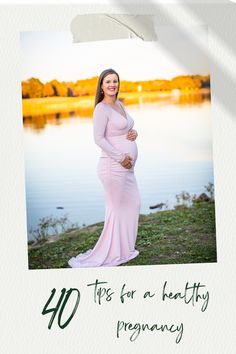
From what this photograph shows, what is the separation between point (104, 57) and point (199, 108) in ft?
2.82

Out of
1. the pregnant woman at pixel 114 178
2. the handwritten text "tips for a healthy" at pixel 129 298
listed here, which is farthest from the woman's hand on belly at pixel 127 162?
the handwritten text "tips for a healthy" at pixel 129 298

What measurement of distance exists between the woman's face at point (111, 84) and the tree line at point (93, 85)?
5cm

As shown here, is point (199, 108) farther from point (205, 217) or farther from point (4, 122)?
point (4, 122)

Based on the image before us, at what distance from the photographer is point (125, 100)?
5.93 meters

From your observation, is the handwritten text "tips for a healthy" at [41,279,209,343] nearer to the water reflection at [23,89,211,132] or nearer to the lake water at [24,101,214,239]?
the lake water at [24,101,214,239]

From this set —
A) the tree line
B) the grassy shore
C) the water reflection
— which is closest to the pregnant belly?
the water reflection

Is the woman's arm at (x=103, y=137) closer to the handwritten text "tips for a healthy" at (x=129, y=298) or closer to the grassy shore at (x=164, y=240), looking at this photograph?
the grassy shore at (x=164, y=240)

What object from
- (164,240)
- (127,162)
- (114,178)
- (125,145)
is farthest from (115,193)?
(164,240)

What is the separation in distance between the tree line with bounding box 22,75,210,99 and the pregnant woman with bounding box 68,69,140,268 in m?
0.09

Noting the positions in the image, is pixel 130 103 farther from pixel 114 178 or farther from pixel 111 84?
pixel 114 178

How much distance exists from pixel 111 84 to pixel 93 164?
0.66 meters

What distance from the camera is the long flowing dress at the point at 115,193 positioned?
5.93m

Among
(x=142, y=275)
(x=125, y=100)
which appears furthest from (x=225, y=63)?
(x=142, y=275)

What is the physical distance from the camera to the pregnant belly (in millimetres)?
5941
